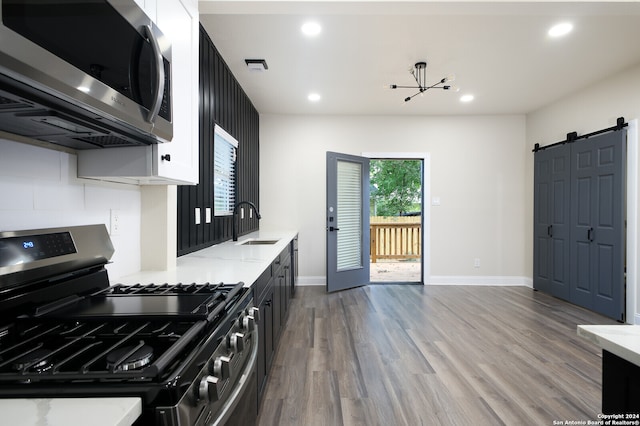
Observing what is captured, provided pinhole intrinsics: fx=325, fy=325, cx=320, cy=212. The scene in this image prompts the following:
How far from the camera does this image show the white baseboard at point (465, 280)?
17.2 feet

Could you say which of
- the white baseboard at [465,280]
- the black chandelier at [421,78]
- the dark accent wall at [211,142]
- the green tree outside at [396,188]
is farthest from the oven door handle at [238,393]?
the green tree outside at [396,188]

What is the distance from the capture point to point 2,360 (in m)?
0.71

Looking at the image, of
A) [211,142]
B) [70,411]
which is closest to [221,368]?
[70,411]

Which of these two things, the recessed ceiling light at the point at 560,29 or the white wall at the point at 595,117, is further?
the white wall at the point at 595,117

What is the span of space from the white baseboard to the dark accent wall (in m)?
1.48

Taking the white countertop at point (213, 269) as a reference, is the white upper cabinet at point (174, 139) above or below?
above

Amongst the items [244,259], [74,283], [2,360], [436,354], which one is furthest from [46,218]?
[436,354]

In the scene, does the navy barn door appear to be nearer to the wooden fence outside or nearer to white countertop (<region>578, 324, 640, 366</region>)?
the wooden fence outside

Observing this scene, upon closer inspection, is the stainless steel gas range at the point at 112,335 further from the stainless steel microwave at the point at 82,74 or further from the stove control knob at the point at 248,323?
the stainless steel microwave at the point at 82,74

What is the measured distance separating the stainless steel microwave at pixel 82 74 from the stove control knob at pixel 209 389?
2.42 feet

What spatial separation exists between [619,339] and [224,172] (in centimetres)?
328

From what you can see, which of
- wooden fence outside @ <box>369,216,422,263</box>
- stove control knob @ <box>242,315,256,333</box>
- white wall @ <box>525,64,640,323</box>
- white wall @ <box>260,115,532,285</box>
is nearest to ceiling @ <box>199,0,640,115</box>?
white wall @ <box>525,64,640,323</box>

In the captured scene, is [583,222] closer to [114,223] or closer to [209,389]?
[209,389]

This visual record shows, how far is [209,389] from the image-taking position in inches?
30.4
